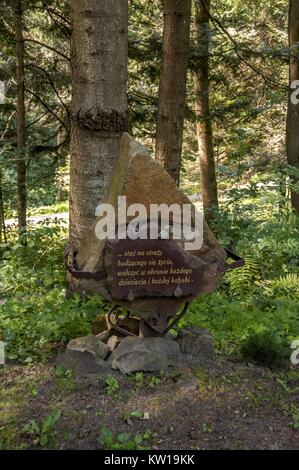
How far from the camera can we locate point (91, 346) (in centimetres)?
398

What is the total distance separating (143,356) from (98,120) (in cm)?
250

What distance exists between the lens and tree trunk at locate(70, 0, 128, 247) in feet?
15.3

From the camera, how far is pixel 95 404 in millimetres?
3514

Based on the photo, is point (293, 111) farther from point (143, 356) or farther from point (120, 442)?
point (120, 442)

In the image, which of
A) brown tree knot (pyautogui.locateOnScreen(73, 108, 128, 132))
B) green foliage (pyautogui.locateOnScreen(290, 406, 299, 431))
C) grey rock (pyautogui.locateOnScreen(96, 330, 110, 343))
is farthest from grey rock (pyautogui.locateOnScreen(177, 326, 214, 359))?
brown tree knot (pyautogui.locateOnScreen(73, 108, 128, 132))

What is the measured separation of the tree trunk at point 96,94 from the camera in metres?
4.66

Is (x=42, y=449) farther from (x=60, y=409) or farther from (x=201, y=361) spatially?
(x=201, y=361)

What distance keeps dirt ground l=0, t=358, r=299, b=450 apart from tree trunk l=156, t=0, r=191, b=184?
3.79 meters

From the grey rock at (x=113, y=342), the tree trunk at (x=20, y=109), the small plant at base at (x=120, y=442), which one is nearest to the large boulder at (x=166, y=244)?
the grey rock at (x=113, y=342)

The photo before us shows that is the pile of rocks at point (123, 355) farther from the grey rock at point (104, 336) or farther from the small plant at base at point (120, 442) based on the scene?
the small plant at base at point (120, 442)

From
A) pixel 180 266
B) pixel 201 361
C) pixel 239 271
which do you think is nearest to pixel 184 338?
pixel 201 361

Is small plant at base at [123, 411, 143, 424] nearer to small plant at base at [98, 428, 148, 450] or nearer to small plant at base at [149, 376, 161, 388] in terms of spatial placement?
small plant at base at [98, 428, 148, 450]

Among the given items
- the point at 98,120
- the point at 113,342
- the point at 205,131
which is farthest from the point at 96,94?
the point at 205,131

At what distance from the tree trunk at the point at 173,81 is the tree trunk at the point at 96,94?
2.01 metres
